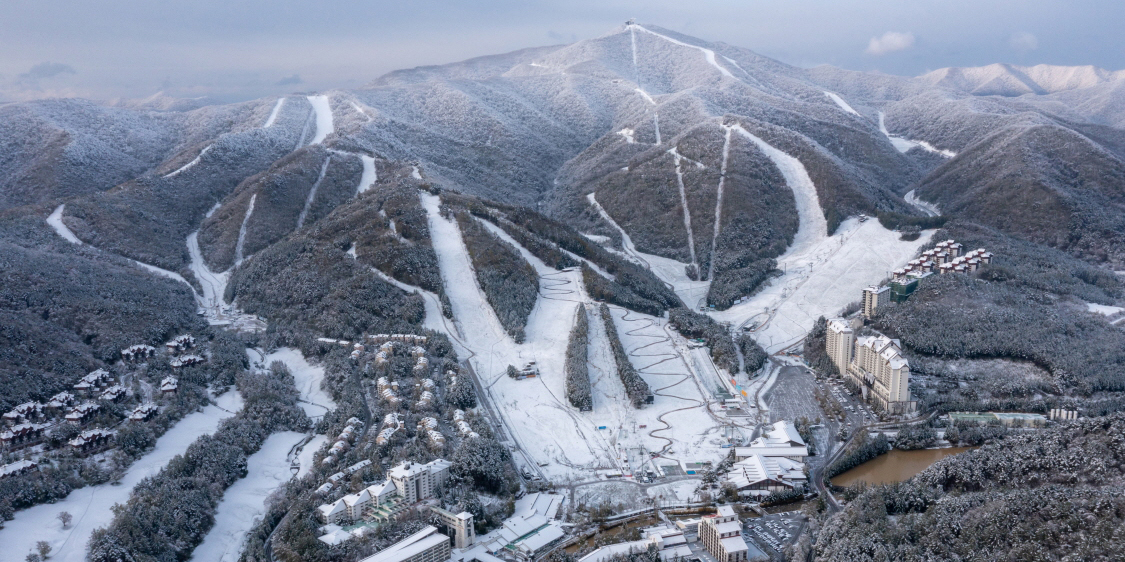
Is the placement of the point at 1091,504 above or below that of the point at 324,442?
above

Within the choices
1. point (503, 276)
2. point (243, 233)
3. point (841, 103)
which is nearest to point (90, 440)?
point (503, 276)

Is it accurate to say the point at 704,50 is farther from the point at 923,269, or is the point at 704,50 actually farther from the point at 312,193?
the point at 923,269

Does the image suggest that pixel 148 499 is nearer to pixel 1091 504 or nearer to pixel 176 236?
Answer: pixel 1091 504

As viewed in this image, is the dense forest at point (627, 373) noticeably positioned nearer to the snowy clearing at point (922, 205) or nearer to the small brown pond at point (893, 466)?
the small brown pond at point (893, 466)

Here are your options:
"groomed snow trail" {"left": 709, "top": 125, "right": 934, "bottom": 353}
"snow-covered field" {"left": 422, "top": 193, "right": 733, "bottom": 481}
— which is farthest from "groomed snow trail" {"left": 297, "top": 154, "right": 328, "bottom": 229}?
"groomed snow trail" {"left": 709, "top": 125, "right": 934, "bottom": 353}

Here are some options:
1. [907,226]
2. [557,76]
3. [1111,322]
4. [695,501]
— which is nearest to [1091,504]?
[695,501]
